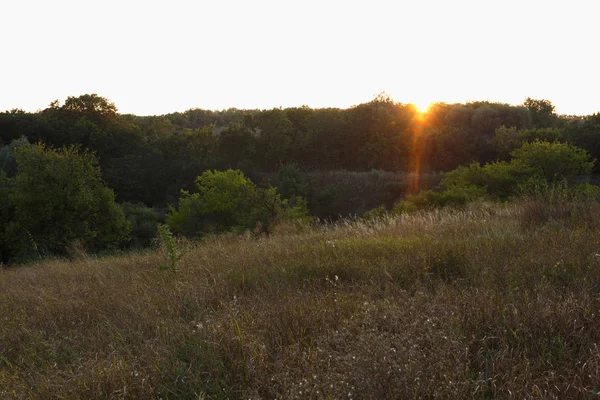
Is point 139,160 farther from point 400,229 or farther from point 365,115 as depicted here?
point 400,229

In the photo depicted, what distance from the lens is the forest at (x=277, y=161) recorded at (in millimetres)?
22969

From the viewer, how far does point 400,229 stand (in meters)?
7.93

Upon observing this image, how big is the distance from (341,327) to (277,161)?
4342 centimetres

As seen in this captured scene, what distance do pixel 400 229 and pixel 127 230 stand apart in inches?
758

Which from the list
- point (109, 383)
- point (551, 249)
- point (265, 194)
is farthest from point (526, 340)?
point (265, 194)

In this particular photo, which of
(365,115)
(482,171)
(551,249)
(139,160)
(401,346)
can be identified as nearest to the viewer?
(401,346)

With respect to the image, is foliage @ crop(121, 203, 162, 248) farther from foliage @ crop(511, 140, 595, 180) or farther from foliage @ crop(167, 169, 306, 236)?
foliage @ crop(511, 140, 595, 180)

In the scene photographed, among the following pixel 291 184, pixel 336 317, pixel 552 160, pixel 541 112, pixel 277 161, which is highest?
pixel 541 112

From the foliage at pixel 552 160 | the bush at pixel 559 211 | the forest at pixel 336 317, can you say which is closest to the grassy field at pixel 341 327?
the forest at pixel 336 317

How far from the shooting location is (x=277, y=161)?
4666 cm

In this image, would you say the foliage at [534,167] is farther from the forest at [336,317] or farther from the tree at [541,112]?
the tree at [541,112]

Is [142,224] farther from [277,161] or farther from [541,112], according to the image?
[541,112]

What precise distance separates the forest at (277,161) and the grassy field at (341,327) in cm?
1591

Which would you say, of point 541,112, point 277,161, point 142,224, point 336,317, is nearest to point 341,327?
point 336,317
